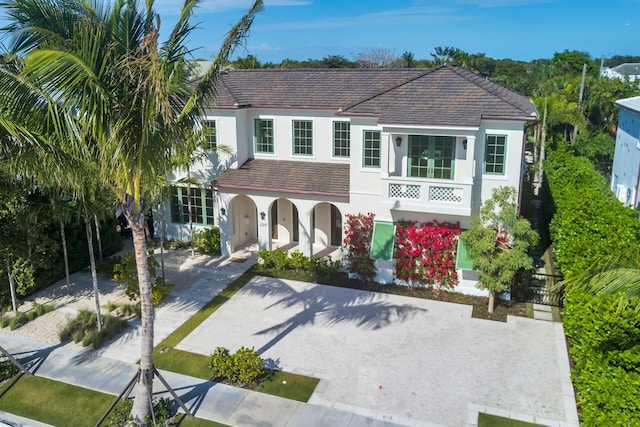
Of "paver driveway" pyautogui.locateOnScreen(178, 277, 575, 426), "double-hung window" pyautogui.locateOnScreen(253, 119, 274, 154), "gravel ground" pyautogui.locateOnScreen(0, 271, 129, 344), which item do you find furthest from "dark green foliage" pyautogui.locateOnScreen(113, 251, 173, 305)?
"double-hung window" pyautogui.locateOnScreen(253, 119, 274, 154)

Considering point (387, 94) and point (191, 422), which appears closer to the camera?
point (191, 422)

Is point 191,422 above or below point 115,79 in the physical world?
below

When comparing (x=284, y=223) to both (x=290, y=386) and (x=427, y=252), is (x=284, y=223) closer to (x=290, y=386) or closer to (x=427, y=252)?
(x=427, y=252)

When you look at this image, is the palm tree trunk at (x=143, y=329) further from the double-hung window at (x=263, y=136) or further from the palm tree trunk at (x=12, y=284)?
the double-hung window at (x=263, y=136)

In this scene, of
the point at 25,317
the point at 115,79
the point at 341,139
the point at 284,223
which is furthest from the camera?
the point at 284,223

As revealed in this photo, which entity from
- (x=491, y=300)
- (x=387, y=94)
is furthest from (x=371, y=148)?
(x=491, y=300)

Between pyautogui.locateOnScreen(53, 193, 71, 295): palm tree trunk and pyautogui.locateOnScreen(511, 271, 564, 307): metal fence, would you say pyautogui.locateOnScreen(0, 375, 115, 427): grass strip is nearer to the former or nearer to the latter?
pyautogui.locateOnScreen(53, 193, 71, 295): palm tree trunk
